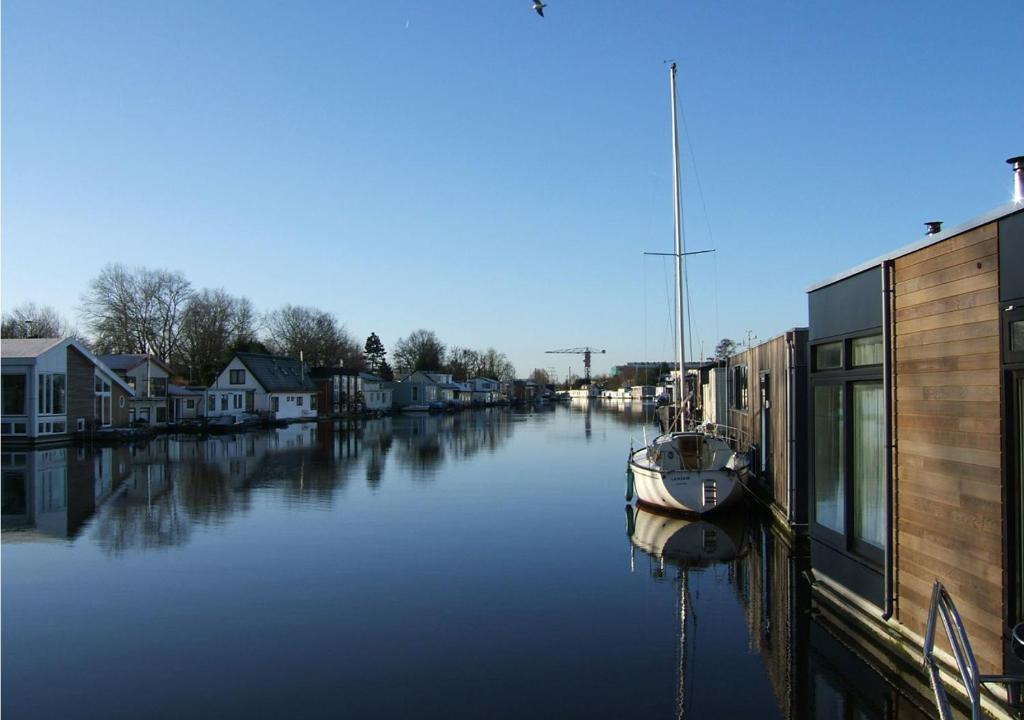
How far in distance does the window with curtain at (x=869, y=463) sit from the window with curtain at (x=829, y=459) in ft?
0.62

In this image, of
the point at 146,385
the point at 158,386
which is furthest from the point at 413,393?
the point at 146,385

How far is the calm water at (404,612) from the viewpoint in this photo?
709 cm

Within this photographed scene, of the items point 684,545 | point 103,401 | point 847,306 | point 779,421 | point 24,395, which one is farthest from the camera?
point 103,401

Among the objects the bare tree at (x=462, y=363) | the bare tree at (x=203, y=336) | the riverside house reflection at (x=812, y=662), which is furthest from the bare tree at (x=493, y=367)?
the riverside house reflection at (x=812, y=662)

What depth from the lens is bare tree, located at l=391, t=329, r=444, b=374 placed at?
124m

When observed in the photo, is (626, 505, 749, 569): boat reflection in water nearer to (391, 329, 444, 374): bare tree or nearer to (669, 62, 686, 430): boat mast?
(669, 62, 686, 430): boat mast

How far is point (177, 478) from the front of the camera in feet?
76.9

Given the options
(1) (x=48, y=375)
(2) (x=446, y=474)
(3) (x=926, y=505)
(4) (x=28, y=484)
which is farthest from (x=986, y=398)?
Result: (1) (x=48, y=375)

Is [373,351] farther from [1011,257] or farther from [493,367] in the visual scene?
[1011,257]

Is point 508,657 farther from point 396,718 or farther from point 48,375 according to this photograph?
point 48,375

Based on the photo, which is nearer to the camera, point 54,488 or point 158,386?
point 54,488

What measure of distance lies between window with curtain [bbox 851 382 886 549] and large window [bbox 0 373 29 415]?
118 ft

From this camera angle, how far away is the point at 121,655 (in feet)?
26.8

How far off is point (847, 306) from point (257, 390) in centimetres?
5205
